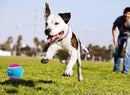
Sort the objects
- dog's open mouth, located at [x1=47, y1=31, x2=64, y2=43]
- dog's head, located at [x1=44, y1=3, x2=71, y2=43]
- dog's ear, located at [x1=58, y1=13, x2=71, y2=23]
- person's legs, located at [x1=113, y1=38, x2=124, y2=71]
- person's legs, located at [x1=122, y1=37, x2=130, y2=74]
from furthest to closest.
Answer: person's legs, located at [x1=113, y1=38, x2=124, y2=71], person's legs, located at [x1=122, y1=37, x2=130, y2=74], dog's ear, located at [x1=58, y1=13, x2=71, y2=23], dog's open mouth, located at [x1=47, y1=31, x2=64, y2=43], dog's head, located at [x1=44, y1=3, x2=71, y2=43]

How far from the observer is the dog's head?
16.6ft

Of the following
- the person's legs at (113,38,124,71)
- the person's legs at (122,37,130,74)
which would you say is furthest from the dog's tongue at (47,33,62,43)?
the person's legs at (113,38,124,71)

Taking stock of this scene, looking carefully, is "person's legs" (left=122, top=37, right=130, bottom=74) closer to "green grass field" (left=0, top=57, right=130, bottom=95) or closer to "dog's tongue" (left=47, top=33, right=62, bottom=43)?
"green grass field" (left=0, top=57, right=130, bottom=95)

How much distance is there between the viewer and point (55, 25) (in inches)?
202

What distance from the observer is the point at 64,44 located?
5.38m

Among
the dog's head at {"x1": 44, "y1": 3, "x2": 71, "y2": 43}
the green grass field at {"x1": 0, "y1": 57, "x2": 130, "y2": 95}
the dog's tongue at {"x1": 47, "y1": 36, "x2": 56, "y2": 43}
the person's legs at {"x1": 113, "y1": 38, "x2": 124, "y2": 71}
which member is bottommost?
the green grass field at {"x1": 0, "y1": 57, "x2": 130, "y2": 95}

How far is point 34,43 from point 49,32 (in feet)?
353

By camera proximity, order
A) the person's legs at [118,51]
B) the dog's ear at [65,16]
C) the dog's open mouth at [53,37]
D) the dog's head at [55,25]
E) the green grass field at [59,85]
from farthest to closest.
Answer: the person's legs at [118,51] < the dog's ear at [65,16] < the dog's open mouth at [53,37] < the dog's head at [55,25] < the green grass field at [59,85]

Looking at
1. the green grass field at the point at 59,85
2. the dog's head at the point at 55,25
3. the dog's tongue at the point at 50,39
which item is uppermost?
the dog's head at the point at 55,25

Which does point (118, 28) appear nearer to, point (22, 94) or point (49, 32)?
point (49, 32)

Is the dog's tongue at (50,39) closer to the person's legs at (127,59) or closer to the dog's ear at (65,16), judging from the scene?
the dog's ear at (65,16)

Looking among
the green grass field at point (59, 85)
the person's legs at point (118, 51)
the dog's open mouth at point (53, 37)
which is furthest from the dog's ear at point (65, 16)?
the person's legs at point (118, 51)

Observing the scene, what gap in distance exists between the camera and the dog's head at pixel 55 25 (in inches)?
199

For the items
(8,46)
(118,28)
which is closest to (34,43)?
(8,46)
